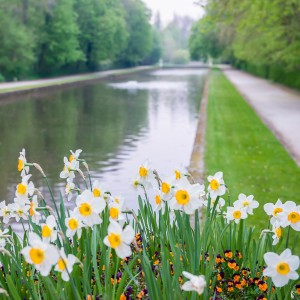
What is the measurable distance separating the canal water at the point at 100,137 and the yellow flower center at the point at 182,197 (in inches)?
103

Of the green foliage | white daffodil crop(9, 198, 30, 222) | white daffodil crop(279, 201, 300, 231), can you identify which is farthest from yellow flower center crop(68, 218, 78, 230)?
the green foliage

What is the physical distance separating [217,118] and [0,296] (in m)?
14.7

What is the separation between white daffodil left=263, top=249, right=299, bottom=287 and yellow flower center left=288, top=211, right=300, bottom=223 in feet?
1.85

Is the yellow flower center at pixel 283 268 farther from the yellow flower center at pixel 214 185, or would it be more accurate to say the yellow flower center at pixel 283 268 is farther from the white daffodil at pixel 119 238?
the yellow flower center at pixel 214 185

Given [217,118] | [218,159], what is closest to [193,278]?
[218,159]

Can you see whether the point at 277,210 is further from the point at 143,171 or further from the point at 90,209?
the point at 90,209

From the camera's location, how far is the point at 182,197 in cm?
245

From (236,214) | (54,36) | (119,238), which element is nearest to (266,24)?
(236,214)

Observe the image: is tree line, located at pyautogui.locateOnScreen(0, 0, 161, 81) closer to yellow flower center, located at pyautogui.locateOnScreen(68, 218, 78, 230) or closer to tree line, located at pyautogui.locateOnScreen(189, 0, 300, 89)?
tree line, located at pyautogui.locateOnScreen(189, 0, 300, 89)

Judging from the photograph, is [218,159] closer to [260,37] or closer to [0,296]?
[0,296]

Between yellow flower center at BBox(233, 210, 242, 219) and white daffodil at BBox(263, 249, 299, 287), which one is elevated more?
white daffodil at BBox(263, 249, 299, 287)

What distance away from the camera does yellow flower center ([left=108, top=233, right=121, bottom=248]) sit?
2.15 metres

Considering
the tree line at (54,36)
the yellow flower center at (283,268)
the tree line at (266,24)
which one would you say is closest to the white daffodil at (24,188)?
the yellow flower center at (283,268)

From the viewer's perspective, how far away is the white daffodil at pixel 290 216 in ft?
8.92
